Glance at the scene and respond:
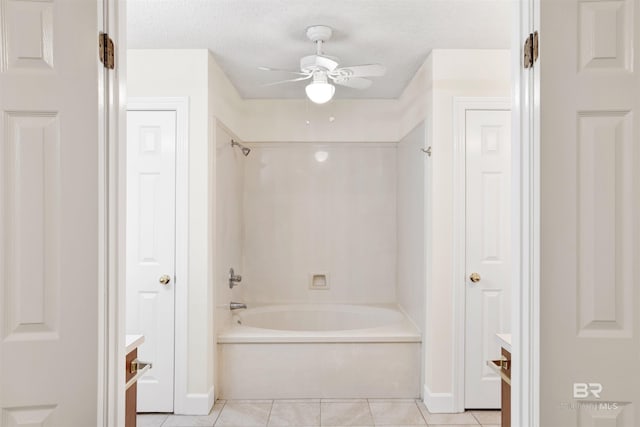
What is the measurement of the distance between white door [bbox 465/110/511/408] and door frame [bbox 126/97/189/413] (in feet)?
6.43

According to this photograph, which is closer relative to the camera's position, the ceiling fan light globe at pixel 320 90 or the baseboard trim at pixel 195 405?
the ceiling fan light globe at pixel 320 90

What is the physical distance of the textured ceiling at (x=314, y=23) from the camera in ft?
8.38

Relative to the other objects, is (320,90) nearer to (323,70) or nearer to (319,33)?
(323,70)

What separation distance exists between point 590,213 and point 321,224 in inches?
140

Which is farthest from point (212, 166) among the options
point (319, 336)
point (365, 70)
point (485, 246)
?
point (485, 246)

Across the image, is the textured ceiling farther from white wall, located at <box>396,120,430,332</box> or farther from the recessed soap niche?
the recessed soap niche

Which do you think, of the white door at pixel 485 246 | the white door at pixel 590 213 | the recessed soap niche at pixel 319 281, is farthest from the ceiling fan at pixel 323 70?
the recessed soap niche at pixel 319 281

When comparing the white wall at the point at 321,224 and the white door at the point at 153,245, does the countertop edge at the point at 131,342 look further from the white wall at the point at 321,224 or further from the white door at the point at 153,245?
the white wall at the point at 321,224

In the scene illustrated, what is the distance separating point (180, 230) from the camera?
3229mm

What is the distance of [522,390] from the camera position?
4.48 ft

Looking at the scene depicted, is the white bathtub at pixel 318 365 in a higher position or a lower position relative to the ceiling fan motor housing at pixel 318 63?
lower

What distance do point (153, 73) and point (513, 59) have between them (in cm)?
253
